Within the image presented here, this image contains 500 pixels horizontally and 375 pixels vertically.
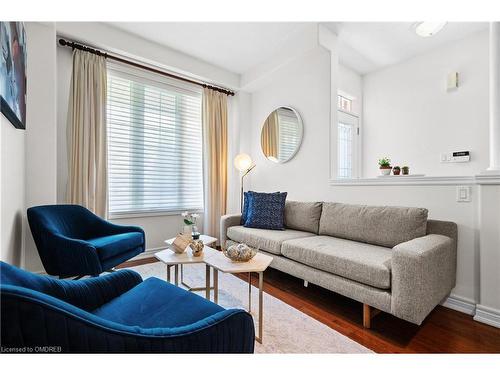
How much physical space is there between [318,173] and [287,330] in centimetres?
Answer: 197

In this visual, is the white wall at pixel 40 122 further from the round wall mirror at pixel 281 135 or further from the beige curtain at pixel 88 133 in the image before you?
the round wall mirror at pixel 281 135

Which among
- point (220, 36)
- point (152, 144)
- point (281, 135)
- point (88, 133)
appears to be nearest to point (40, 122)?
point (88, 133)

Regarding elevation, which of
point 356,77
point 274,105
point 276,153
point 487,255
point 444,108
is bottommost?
point 487,255

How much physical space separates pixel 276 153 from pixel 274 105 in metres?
0.77

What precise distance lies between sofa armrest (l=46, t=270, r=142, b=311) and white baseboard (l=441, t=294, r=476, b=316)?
2388 millimetres

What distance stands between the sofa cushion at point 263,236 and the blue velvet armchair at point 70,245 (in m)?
1.09

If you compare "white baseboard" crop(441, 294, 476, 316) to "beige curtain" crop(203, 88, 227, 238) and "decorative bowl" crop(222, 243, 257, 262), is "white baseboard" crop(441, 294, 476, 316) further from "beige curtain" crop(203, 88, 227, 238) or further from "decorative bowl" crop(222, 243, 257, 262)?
"beige curtain" crop(203, 88, 227, 238)

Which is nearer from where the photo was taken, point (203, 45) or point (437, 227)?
point (437, 227)

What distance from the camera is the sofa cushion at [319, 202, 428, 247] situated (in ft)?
6.50

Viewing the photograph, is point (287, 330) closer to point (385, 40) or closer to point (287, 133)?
point (287, 133)

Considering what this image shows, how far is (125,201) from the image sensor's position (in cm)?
314

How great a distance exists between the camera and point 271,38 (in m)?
3.02
